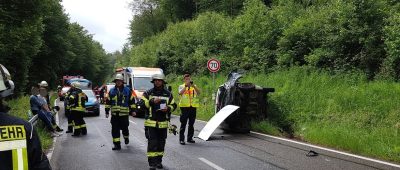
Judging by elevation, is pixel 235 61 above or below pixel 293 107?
above

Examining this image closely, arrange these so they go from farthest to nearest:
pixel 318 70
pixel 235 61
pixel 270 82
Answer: pixel 235 61, pixel 270 82, pixel 318 70

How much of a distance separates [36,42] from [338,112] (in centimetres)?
2513

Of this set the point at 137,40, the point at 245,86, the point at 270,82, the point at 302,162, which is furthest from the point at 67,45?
the point at 302,162

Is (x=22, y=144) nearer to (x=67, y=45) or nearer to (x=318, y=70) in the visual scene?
(x=318, y=70)

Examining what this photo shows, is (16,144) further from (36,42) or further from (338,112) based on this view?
(36,42)

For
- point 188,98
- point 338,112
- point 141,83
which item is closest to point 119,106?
point 188,98

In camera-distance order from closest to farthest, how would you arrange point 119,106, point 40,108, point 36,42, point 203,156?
point 203,156 → point 119,106 → point 40,108 → point 36,42

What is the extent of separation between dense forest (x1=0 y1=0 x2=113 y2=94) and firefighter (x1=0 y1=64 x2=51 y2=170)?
762 inches

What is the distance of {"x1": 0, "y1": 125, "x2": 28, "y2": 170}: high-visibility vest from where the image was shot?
2619 mm

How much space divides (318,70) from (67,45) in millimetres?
37551

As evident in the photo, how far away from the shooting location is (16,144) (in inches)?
104

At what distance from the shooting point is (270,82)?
1912 centimetres

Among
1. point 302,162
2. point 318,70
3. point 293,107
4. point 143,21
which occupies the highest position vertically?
point 143,21

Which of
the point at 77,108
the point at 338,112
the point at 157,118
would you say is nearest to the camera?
the point at 157,118
